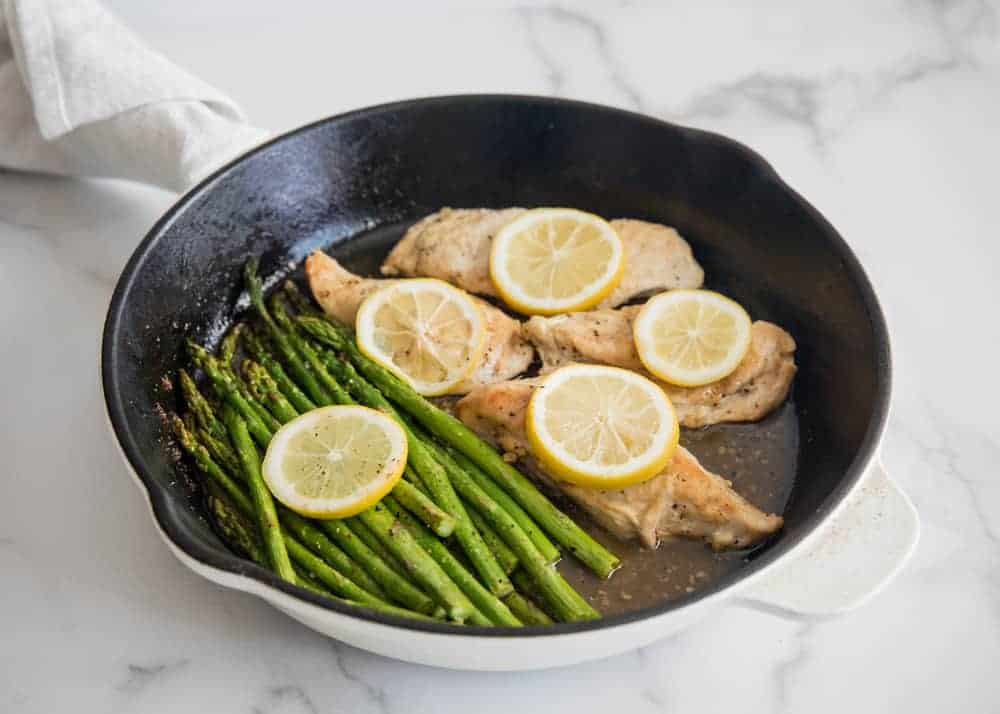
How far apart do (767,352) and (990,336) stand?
959 millimetres

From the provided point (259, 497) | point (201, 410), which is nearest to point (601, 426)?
point (259, 497)

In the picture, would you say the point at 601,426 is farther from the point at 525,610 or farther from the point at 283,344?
the point at 283,344

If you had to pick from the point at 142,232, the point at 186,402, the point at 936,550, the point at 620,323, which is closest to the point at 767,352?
the point at 620,323

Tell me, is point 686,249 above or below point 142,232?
above

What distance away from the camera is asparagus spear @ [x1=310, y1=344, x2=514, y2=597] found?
125 inches

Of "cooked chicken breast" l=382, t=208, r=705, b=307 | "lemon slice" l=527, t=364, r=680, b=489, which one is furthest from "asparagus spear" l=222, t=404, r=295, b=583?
"cooked chicken breast" l=382, t=208, r=705, b=307

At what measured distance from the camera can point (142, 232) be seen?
453cm

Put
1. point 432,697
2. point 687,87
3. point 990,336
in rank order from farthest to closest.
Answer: point 687,87 → point 990,336 → point 432,697

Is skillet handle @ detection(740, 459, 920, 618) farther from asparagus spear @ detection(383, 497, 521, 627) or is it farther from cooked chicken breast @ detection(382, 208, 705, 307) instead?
cooked chicken breast @ detection(382, 208, 705, 307)

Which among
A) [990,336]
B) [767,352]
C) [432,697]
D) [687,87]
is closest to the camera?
[432,697]

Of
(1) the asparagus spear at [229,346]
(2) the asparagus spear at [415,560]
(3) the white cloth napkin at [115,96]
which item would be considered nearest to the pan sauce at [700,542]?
(2) the asparagus spear at [415,560]

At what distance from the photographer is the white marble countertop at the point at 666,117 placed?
3.19 metres

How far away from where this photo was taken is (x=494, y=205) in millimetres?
4492

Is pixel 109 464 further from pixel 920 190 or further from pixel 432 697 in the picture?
pixel 920 190
